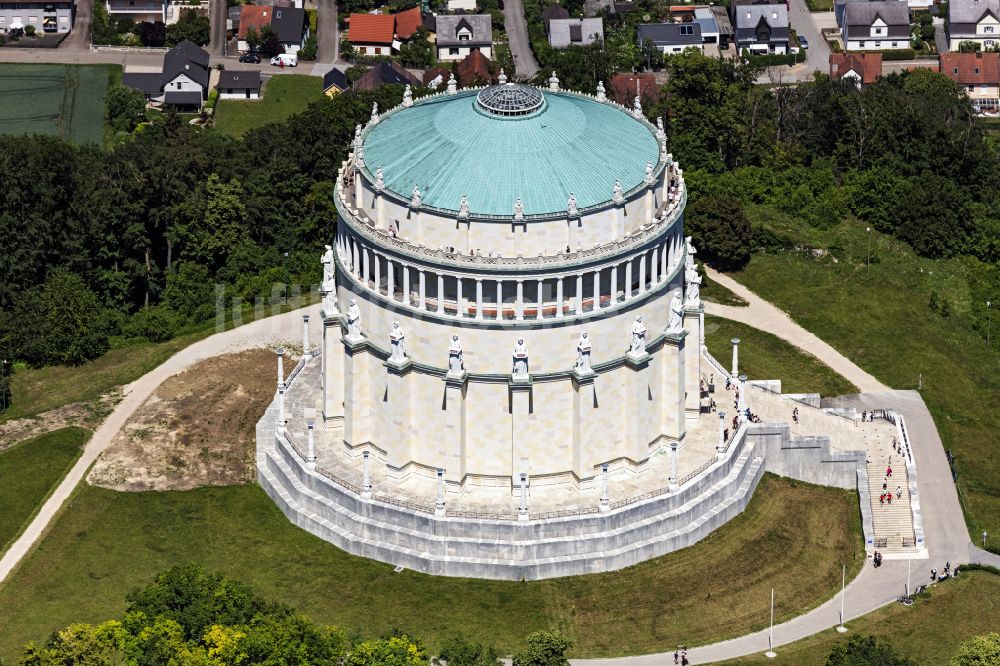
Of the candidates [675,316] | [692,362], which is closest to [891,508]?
[692,362]

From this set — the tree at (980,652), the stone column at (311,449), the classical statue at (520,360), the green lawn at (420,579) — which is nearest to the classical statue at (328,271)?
the stone column at (311,449)

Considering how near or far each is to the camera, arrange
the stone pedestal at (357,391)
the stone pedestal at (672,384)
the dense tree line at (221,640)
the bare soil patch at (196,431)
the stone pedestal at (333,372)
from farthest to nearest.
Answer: the bare soil patch at (196,431) → the stone pedestal at (333,372) → the stone pedestal at (672,384) → the stone pedestal at (357,391) → the dense tree line at (221,640)

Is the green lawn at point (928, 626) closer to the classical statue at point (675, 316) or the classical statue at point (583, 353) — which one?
the classical statue at point (583, 353)

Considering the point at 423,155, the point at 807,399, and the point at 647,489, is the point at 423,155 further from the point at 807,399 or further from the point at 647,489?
the point at 807,399

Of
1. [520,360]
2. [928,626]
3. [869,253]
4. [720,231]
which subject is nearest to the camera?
[928,626]

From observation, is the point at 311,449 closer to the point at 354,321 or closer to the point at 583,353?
the point at 354,321

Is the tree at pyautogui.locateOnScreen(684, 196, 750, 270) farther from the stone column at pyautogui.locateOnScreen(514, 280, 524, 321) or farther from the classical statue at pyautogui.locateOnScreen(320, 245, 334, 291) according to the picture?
the stone column at pyautogui.locateOnScreen(514, 280, 524, 321)
